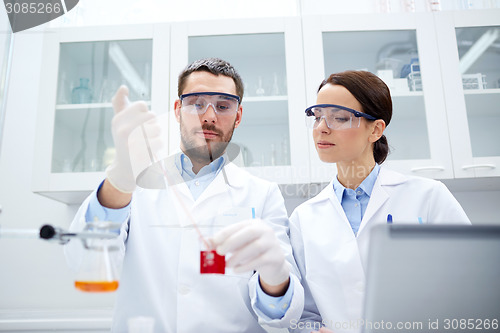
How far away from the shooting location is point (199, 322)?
1274 millimetres

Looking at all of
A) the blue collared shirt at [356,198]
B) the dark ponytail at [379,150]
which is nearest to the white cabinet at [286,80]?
the dark ponytail at [379,150]

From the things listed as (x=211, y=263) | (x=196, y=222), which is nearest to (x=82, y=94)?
(x=196, y=222)

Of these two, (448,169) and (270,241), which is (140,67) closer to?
(270,241)

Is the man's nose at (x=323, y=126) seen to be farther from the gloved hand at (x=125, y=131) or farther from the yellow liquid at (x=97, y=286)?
the yellow liquid at (x=97, y=286)

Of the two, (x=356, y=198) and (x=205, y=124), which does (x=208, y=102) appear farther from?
(x=356, y=198)

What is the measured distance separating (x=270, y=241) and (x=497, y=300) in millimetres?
473

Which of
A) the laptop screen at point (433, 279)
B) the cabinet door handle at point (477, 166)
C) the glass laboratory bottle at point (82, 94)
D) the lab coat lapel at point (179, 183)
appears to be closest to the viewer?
the laptop screen at point (433, 279)

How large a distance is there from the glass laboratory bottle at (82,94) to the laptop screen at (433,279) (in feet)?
7.13

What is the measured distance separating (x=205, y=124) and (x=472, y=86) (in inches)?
66.6

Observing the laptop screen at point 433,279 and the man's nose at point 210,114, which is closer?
the laptop screen at point 433,279

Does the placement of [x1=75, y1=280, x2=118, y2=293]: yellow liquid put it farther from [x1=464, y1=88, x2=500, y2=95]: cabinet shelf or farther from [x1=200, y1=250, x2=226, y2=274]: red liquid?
[x1=464, y1=88, x2=500, y2=95]: cabinet shelf

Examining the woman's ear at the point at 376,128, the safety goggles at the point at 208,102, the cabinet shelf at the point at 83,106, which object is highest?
the cabinet shelf at the point at 83,106

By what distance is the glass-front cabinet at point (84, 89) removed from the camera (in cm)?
219

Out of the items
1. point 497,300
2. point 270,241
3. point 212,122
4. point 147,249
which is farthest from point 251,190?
point 497,300
